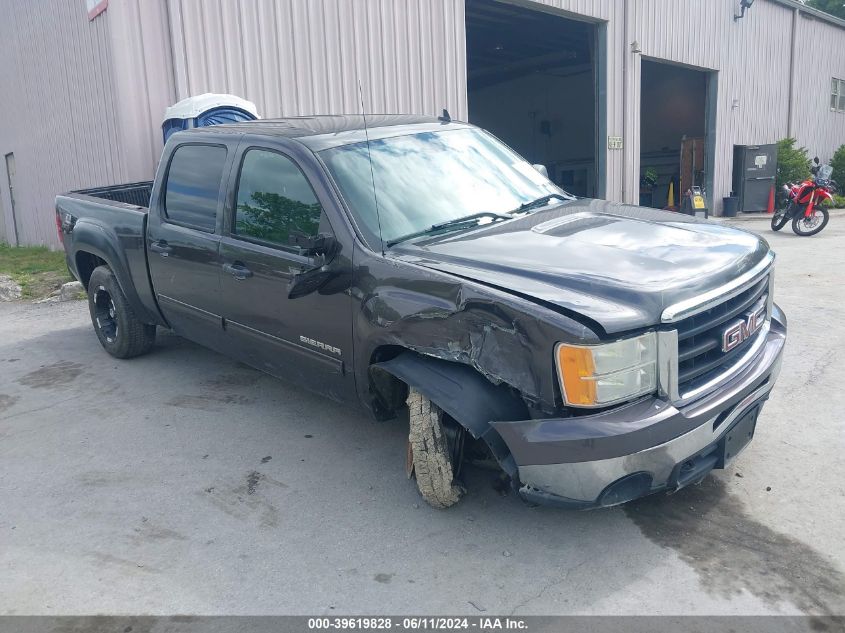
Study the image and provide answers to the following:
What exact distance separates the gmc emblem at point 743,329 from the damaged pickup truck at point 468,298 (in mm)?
11

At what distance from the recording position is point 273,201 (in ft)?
13.0

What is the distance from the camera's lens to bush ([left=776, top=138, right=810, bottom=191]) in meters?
21.0

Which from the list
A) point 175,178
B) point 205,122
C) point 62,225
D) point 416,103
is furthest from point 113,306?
point 416,103

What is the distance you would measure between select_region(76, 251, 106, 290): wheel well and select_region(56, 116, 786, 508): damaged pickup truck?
128 cm

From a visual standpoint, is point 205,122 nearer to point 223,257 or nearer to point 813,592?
point 223,257

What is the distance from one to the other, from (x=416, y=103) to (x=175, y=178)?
744cm

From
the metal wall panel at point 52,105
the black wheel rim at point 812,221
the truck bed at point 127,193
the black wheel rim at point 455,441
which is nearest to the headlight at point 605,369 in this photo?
the black wheel rim at point 455,441

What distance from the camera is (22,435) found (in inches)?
173

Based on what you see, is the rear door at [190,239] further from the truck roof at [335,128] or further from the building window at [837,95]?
the building window at [837,95]

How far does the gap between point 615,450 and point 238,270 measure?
8.07 feet

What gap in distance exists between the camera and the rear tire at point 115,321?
5566 mm

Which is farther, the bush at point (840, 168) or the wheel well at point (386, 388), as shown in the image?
the bush at point (840, 168)

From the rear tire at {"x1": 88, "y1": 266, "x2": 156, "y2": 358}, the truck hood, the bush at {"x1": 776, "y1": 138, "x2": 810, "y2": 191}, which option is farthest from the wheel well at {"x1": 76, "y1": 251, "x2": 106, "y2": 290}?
the bush at {"x1": 776, "y1": 138, "x2": 810, "y2": 191}

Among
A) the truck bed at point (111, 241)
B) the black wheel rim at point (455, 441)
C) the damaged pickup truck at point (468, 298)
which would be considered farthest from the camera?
the truck bed at point (111, 241)
